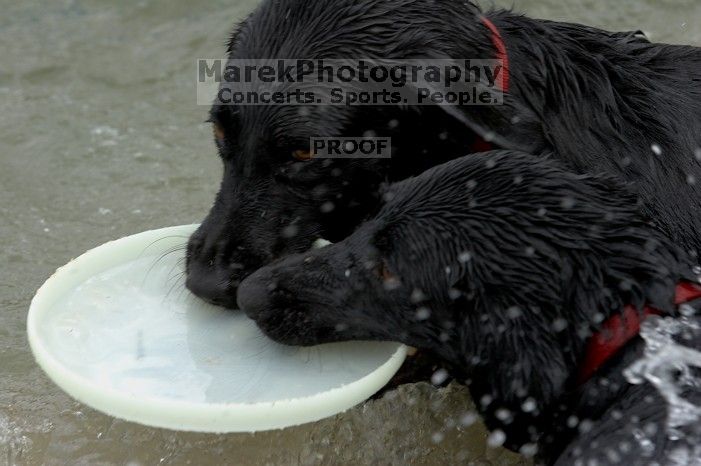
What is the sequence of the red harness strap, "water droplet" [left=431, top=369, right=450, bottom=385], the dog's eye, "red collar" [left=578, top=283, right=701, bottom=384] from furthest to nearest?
the red harness strap → the dog's eye → "water droplet" [left=431, top=369, right=450, bottom=385] → "red collar" [left=578, top=283, right=701, bottom=384]

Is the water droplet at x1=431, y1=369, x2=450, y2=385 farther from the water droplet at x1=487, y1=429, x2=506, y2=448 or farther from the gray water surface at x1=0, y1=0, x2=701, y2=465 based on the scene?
the gray water surface at x1=0, y1=0, x2=701, y2=465

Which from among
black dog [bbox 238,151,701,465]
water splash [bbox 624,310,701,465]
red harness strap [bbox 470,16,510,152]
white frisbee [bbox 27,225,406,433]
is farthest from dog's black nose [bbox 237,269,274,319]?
water splash [bbox 624,310,701,465]

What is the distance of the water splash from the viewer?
2.76 m

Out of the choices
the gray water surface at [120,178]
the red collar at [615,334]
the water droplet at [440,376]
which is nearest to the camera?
the red collar at [615,334]

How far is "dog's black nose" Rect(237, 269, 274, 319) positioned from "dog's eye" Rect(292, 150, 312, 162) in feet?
1.55

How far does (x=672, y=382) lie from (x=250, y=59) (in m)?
1.78

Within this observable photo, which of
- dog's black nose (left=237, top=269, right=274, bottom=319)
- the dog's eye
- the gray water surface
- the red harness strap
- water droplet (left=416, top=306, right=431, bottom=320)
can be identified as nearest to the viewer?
water droplet (left=416, top=306, right=431, bottom=320)

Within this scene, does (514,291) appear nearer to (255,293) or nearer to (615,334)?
(615,334)

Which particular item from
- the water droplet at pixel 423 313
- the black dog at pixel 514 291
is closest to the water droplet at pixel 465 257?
the black dog at pixel 514 291

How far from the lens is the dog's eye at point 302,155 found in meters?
3.48

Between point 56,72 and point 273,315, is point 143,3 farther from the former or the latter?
point 273,315

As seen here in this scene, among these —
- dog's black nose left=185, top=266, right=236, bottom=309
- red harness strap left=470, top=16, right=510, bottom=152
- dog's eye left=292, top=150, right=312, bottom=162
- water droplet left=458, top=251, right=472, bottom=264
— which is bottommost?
dog's black nose left=185, top=266, right=236, bottom=309

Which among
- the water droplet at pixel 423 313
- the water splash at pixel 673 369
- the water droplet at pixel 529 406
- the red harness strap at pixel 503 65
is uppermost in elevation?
the red harness strap at pixel 503 65

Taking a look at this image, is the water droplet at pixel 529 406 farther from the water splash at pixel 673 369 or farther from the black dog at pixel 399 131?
the black dog at pixel 399 131
